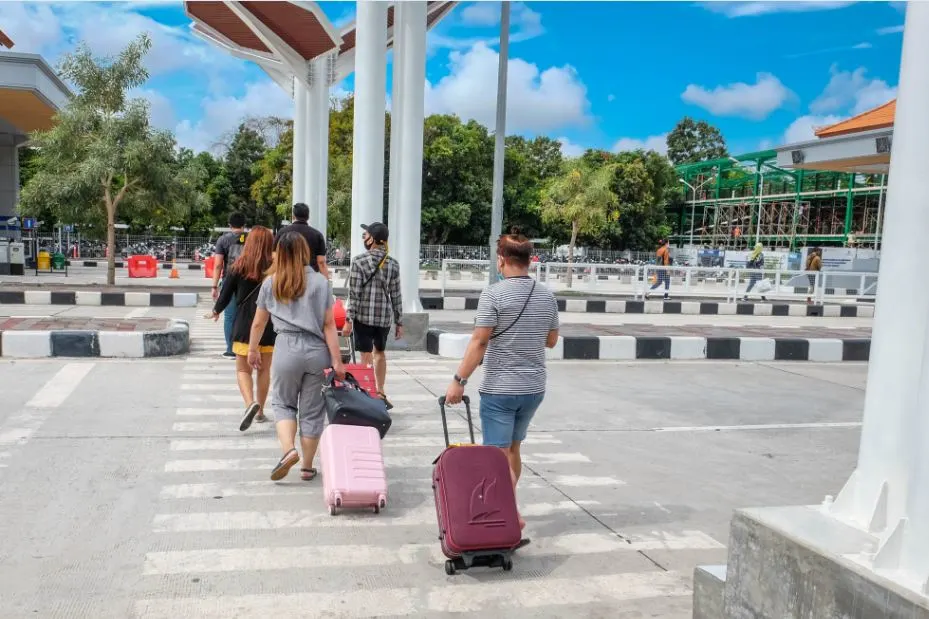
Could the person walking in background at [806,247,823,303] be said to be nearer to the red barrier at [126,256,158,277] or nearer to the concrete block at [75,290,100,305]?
the concrete block at [75,290,100,305]

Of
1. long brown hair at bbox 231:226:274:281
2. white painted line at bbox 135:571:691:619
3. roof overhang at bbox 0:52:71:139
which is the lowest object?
white painted line at bbox 135:571:691:619

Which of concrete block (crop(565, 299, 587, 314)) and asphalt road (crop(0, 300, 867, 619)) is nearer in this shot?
asphalt road (crop(0, 300, 867, 619))

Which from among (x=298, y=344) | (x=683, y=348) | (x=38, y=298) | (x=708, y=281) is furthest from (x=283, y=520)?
(x=708, y=281)

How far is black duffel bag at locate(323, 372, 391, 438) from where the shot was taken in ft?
15.7

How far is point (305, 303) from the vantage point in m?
4.94

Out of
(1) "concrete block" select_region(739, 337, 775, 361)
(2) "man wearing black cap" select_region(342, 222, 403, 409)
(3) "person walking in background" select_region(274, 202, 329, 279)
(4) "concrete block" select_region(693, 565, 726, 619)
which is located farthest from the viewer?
(1) "concrete block" select_region(739, 337, 775, 361)

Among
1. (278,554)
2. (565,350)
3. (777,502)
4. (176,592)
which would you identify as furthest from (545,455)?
(565,350)

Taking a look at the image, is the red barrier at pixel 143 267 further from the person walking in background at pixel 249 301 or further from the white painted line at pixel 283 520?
the white painted line at pixel 283 520

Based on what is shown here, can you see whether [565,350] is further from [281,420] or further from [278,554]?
[278,554]

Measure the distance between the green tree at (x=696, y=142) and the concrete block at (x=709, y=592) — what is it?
3035 inches

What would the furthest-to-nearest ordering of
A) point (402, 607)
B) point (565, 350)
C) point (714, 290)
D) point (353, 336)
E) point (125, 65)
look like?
point (714, 290) < point (125, 65) < point (565, 350) < point (353, 336) < point (402, 607)

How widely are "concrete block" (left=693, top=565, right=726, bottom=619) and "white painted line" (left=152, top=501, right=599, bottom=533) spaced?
5.05 ft

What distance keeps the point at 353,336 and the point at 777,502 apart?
359 cm

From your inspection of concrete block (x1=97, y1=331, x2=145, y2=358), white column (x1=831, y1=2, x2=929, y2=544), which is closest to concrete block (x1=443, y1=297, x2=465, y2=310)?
concrete block (x1=97, y1=331, x2=145, y2=358)
